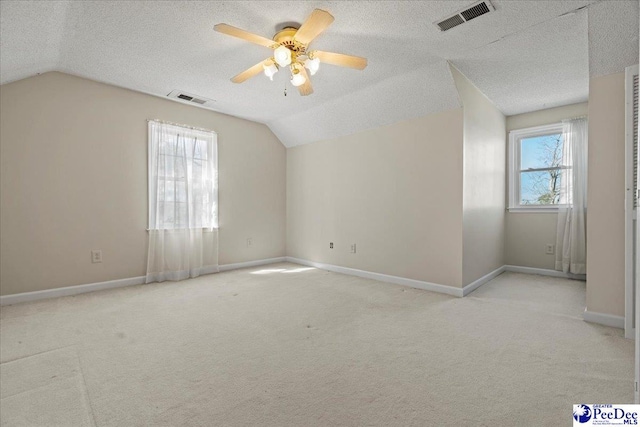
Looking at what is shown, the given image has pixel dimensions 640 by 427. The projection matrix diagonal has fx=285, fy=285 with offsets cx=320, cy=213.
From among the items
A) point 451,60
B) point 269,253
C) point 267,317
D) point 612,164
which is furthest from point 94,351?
point 612,164

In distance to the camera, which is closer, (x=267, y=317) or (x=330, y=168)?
(x=267, y=317)

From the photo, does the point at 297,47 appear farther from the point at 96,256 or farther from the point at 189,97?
the point at 96,256

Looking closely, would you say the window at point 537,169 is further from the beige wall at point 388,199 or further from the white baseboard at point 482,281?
the beige wall at point 388,199

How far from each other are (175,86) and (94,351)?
2966 millimetres

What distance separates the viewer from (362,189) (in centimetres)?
424

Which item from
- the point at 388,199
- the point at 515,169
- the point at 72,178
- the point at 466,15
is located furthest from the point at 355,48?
the point at 515,169

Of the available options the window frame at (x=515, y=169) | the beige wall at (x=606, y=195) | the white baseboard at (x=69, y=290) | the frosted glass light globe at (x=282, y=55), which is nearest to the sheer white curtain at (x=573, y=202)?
the window frame at (x=515, y=169)

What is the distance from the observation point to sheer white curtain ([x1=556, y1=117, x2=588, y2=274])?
396 centimetres

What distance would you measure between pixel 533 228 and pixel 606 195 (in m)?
2.19

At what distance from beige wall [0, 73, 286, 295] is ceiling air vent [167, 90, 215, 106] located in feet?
0.77

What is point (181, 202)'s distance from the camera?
4.07 m

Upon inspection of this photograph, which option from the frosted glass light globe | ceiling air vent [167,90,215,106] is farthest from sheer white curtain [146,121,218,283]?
the frosted glass light globe

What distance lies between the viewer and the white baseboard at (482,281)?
334 cm

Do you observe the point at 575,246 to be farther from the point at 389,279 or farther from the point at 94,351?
the point at 94,351
